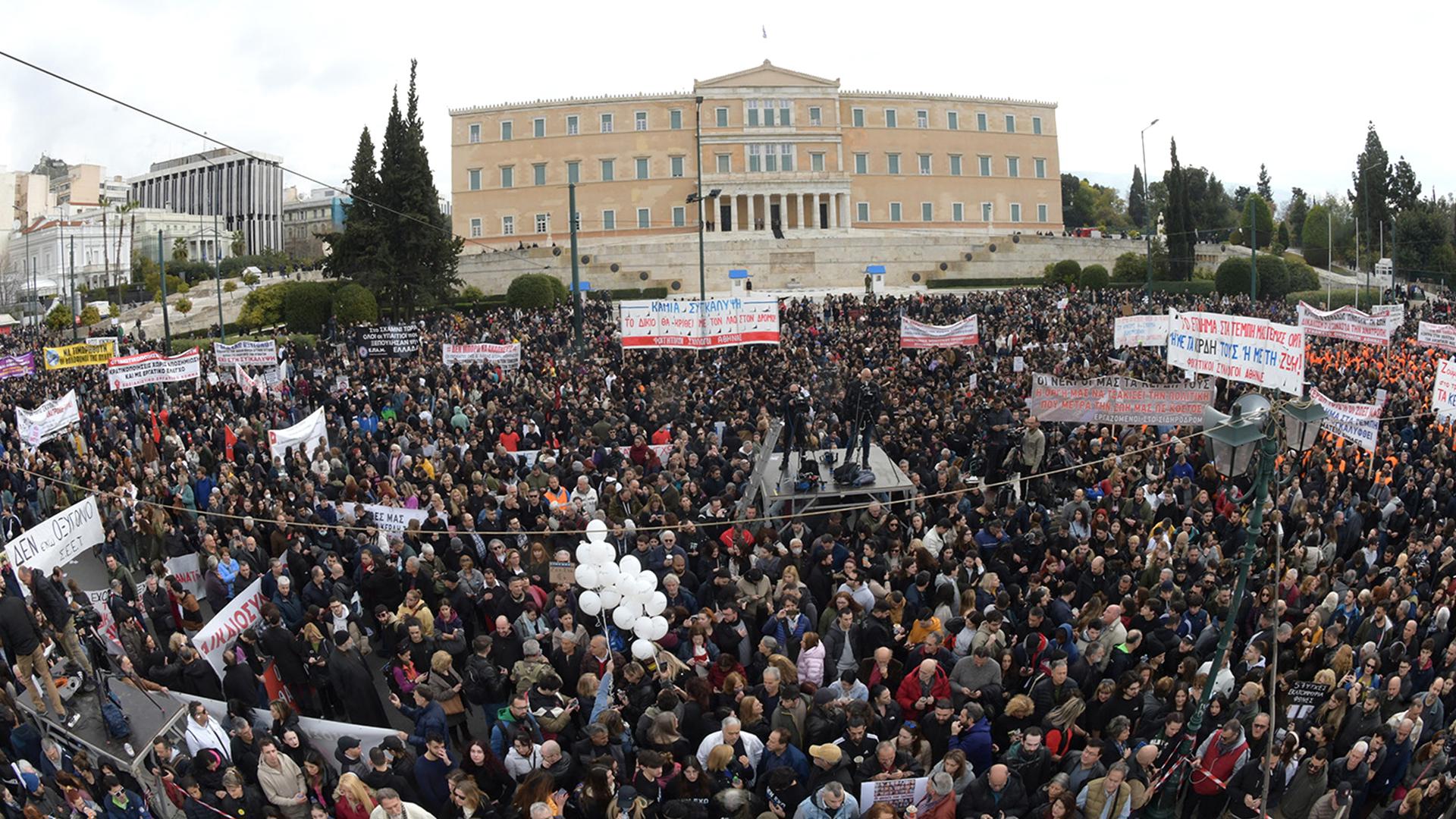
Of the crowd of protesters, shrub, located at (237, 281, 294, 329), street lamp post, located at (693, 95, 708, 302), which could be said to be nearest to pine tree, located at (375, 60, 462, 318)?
shrub, located at (237, 281, 294, 329)

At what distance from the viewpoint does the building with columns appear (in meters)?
69.2

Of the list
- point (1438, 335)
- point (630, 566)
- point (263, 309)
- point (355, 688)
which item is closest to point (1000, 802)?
point (630, 566)

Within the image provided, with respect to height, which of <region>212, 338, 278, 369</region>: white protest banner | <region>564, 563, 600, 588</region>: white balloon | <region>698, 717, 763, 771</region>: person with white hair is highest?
<region>212, 338, 278, 369</region>: white protest banner

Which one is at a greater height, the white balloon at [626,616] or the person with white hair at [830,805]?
the white balloon at [626,616]

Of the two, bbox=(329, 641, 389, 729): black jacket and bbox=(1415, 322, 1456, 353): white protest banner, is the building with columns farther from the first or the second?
bbox=(329, 641, 389, 729): black jacket

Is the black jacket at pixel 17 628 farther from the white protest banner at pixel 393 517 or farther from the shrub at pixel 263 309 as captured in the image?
the shrub at pixel 263 309

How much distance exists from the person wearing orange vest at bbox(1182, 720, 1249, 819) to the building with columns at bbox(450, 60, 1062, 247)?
6141 centimetres

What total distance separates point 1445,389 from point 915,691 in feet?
33.5

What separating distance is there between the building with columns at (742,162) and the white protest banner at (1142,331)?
46228mm

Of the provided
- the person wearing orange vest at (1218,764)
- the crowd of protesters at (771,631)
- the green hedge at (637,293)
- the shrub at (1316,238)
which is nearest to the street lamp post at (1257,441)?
the crowd of protesters at (771,631)

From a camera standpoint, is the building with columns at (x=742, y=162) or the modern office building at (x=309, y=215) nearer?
the building with columns at (x=742, y=162)

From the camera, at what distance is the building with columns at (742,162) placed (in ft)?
227

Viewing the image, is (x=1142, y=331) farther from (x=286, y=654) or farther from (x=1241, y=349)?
(x=286, y=654)

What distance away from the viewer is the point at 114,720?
7867 mm
